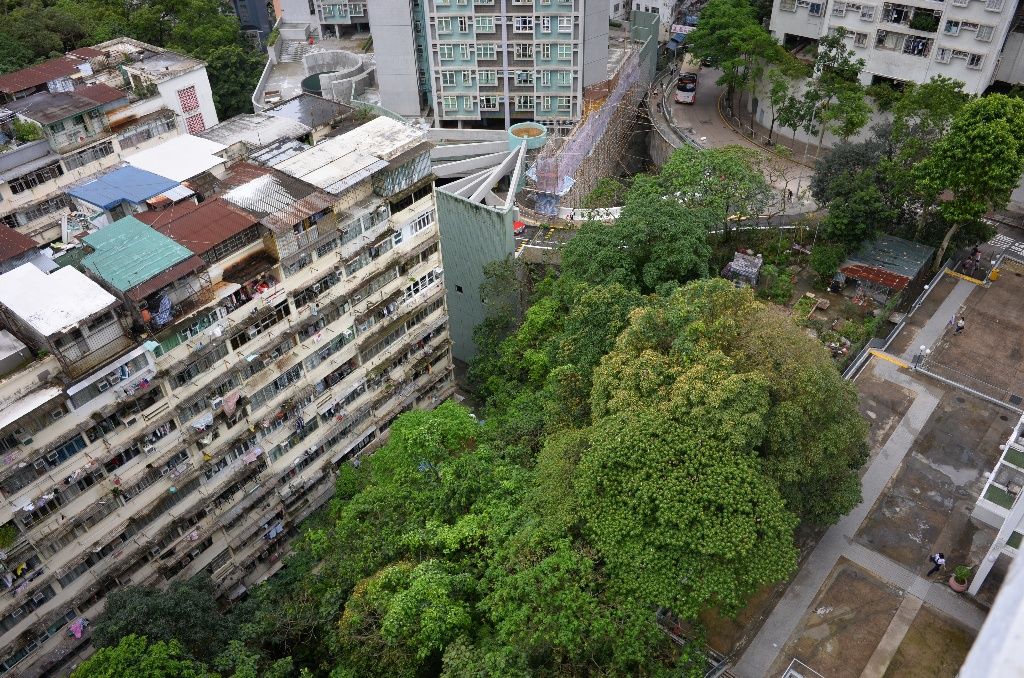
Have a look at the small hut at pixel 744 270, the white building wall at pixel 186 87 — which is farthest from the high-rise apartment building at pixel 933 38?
the white building wall at pixel 186 87

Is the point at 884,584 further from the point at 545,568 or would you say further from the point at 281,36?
the point at 281,36

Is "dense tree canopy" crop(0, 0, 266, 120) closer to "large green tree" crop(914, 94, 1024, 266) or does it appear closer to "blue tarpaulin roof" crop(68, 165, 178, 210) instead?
"blue tarpaulin roof" crop(68, 165, 178, 210)

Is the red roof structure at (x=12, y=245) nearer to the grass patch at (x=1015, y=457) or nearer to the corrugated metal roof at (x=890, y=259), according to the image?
the grass patch at (x=1015, y=457)

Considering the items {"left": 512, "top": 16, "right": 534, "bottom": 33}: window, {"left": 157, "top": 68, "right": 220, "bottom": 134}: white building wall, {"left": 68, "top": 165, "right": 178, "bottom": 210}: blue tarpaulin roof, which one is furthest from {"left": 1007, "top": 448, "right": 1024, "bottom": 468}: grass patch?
{"left": 157, "top": 68, "right": 220, "bottom": 134}: white building wall

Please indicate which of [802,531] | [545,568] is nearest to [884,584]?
[802,531]

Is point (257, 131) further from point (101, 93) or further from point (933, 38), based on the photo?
point (933, 38)

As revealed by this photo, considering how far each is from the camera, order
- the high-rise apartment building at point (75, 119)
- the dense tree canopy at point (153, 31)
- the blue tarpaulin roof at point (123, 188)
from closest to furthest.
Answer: the blue tarpaulin roof at point (123, 188), the high-rise apartment building at point (75, 119), the dense tree canopy at point (153, 31)

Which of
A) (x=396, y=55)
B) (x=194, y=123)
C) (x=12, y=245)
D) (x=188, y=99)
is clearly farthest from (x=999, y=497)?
(x=396, y=55)
